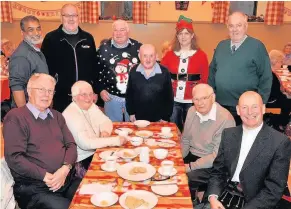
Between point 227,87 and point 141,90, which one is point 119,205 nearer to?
point 141,90

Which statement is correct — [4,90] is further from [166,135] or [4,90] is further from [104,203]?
[104,203]

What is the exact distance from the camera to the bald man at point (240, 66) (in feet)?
11.6

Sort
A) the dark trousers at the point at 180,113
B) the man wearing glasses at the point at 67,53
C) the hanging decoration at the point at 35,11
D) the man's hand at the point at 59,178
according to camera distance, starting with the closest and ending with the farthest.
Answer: the man's hand at the point at 59,178
the man wearing glasses at the point at 67,53
the dark trousers at the point at 180,113
the hanging decoration at the point at 35,11

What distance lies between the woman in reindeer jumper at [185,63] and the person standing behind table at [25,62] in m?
1.43

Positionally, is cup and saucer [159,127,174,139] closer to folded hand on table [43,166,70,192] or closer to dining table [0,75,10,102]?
folded hand on table [43,166,70,192]

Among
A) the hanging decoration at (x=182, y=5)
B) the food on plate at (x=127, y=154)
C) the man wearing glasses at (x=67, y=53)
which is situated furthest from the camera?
the hanging decoration at (x=182, y=5)

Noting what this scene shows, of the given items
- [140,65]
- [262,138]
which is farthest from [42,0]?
[262,138]

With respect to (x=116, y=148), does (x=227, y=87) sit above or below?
above

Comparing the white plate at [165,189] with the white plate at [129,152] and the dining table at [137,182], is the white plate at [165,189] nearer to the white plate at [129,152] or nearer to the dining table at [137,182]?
the dining table at [137,182]

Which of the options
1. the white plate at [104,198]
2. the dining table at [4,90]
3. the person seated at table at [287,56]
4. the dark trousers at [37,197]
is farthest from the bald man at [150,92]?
the person seated at table at [287,56]

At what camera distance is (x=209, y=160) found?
3.03 metres

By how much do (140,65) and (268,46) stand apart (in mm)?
→ 5597

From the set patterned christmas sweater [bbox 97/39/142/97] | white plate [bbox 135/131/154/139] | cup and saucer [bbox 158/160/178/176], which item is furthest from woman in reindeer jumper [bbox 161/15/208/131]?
cup and saucer [bbox 158/160/178/176]

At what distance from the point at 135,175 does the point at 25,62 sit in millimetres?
1673
